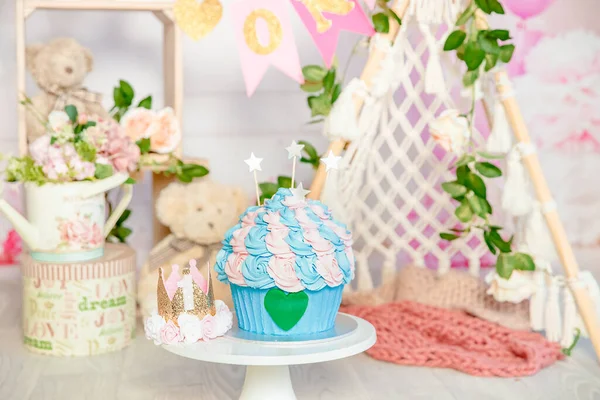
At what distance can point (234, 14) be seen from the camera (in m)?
1.70

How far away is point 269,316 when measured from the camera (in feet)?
3.97

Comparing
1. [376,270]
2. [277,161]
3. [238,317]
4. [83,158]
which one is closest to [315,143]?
[277,161]

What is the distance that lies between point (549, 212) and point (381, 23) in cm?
50

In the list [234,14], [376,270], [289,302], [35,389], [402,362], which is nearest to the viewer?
[289,302]

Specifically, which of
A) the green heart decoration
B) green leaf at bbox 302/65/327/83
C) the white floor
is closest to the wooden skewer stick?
the white floor

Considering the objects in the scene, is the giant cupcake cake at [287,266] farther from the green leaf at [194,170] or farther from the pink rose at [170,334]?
the green leaf at [194,170]

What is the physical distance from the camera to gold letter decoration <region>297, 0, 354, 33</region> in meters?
1.67

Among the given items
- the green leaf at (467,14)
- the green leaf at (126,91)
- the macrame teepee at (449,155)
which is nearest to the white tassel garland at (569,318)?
the macrame teepee at (449,155)

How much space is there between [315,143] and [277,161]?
0.12m

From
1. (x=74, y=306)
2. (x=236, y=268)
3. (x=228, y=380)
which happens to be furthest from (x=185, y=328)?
(x=74, y=306)

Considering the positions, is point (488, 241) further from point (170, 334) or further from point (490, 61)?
point (170, 334)

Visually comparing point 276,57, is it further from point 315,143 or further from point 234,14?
point 315,143

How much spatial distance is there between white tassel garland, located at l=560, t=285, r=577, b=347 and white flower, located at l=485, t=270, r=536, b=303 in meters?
0.08

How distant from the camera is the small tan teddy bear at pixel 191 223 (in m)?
1.84
